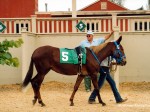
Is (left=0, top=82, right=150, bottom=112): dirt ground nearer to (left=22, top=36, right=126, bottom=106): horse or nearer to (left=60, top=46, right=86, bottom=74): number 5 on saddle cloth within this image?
(left=22, top=36, right=126, bottom=106): horse

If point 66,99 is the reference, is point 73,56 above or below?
above

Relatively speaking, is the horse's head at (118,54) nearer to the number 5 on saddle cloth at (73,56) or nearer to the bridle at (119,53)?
the bridle at (119,53)

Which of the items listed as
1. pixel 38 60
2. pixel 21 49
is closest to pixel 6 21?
pixel 21 49

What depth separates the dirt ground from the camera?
10414mm

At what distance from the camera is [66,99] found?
40.3 feet

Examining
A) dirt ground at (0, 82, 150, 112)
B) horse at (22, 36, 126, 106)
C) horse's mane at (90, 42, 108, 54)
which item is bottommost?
dirt ground at (0, 82, 150, 112)

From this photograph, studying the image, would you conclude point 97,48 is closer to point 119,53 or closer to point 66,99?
point 119,53

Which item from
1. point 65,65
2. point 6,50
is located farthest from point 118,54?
point 6,50

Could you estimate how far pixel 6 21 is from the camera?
51.9 feet

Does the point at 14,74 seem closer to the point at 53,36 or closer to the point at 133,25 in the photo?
the point at 53,36

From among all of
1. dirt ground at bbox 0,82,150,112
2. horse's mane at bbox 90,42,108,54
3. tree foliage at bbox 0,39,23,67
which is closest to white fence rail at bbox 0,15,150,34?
dirt ground at bbox 0,82,150,112

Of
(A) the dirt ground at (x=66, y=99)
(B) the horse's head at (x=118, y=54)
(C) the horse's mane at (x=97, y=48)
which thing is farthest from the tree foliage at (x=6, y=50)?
(B) the horse's head at (x=118, y=54)

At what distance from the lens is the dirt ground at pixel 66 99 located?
10.4m

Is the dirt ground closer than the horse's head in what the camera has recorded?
Yes
